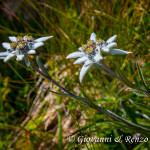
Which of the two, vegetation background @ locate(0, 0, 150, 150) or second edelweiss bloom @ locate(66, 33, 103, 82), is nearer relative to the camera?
second edelweiss bloom @ locate(66, 33, 103, 82)

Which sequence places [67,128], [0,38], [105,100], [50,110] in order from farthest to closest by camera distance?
1. [0,38]
2. [50,110]
3. [67,128]
4. [105,100]

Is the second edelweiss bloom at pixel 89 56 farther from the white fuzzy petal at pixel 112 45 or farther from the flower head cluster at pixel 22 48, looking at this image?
the flower head cluster at pixel 22 48

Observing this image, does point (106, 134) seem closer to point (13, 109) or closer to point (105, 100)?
point (105, 100)

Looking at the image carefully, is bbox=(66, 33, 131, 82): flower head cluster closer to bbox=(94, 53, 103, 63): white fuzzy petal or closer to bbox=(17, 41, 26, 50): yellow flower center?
bbox=(94, 53, 103, 63): white fuzzy petal

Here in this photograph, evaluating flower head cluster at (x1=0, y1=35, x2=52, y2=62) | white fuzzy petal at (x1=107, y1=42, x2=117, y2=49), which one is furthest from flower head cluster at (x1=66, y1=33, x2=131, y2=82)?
flower head cluster at (x1=0, y1=35, x2=52, y2=62)

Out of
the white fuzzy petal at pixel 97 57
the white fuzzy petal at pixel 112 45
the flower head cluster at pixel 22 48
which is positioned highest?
the flower head cluster at pixel 22 48

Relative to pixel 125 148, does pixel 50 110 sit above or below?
above

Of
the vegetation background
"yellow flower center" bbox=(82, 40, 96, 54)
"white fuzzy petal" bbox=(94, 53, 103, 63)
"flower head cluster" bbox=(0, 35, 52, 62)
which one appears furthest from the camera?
the vegetation background

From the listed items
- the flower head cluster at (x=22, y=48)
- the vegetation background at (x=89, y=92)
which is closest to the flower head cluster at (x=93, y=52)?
the flower head cluster at (x=22, y=48)

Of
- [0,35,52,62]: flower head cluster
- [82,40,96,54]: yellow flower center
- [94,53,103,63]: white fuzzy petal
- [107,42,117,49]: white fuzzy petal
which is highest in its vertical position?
[0,35,52,62]: flower head cluster

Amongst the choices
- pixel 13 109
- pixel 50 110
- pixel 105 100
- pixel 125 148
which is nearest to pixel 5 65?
pixel 13 109

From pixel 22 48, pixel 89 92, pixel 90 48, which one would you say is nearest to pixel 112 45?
pixel 90 48
